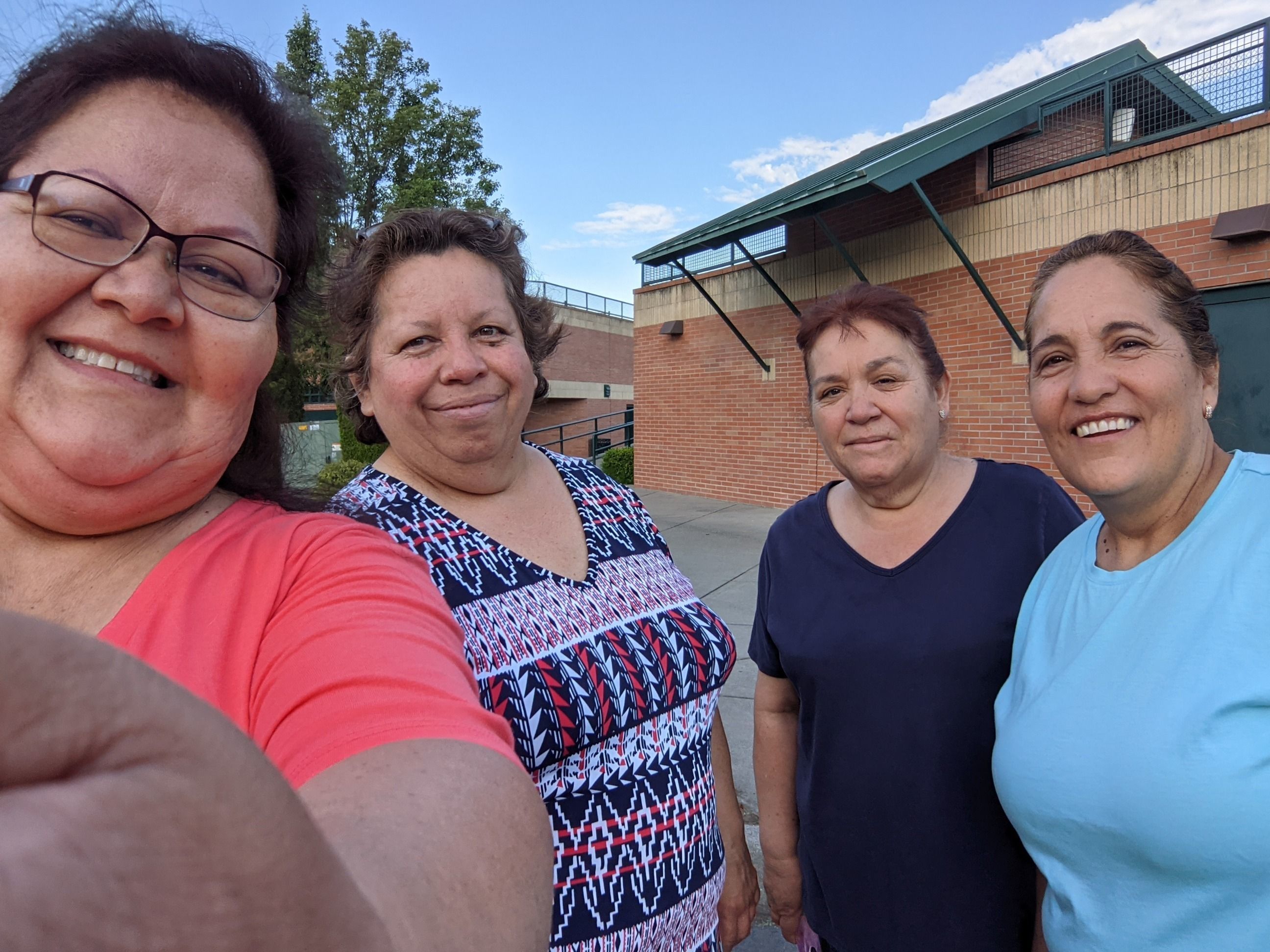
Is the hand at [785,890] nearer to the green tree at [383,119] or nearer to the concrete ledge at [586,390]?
the green tree at [383,119]

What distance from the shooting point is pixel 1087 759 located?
1.22 metres

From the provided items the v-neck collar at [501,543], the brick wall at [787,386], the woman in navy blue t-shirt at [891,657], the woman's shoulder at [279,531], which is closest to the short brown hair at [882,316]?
the woman in navy blue t-shirt at [891,657]

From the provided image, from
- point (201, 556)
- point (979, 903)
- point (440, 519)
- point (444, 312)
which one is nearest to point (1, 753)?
point (201, 556)

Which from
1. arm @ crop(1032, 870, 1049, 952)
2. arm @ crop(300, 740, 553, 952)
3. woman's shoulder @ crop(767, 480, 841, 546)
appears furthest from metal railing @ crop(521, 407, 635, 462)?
arm @ crop(300, 740, 553, 952)

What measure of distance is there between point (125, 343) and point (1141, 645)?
1.61 m

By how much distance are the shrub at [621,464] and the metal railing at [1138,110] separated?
7.67m

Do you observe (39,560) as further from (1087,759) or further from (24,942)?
(1087,759)

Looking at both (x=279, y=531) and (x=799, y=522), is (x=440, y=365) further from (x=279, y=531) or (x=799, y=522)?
(x=799, y=522)

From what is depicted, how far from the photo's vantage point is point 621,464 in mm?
13578

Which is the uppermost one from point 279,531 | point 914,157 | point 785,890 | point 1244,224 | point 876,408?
point 914,157

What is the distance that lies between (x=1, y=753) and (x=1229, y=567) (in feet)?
5.07

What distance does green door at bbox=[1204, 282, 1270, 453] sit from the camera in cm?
591

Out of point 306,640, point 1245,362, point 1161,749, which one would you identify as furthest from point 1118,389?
point 1245,362

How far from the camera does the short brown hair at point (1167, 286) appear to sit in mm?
1444
